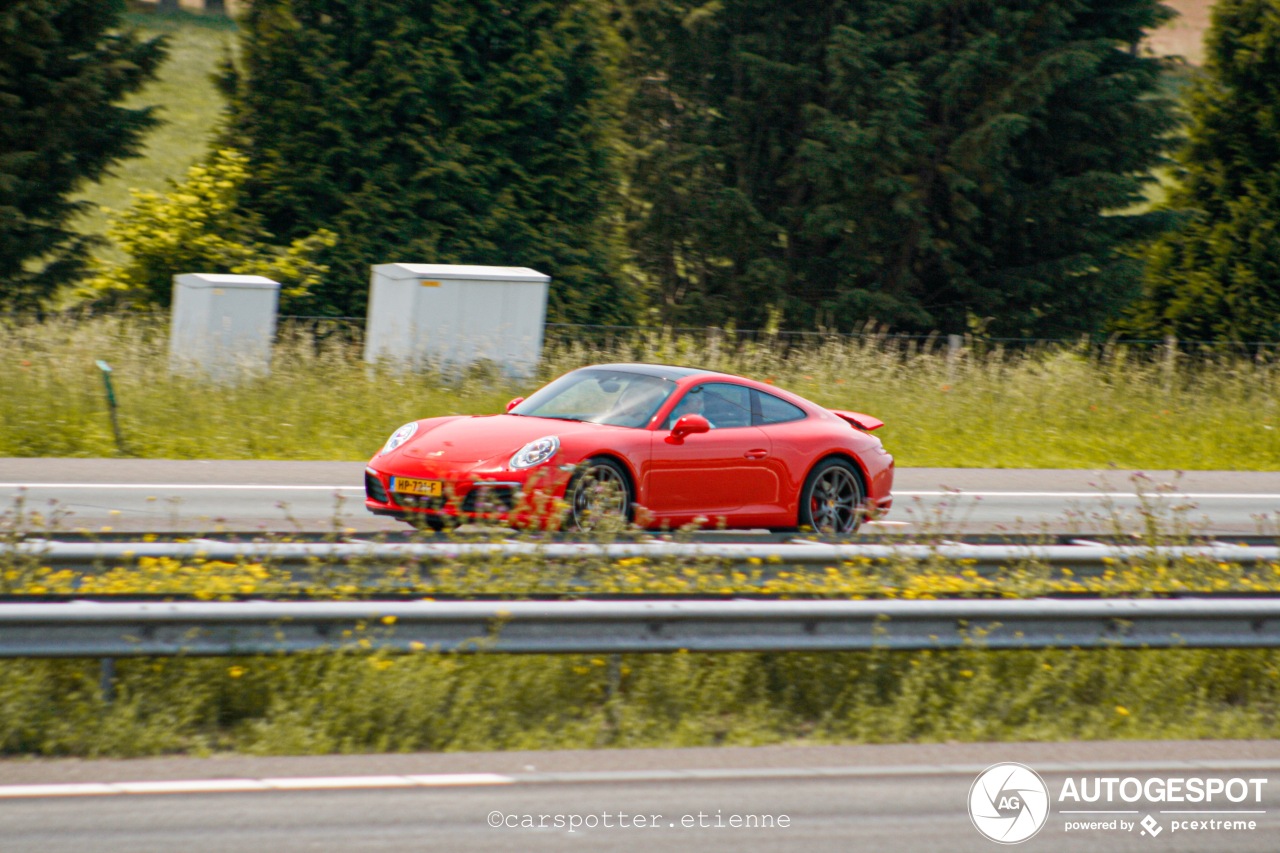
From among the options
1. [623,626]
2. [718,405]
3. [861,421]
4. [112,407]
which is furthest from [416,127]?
[623,626]

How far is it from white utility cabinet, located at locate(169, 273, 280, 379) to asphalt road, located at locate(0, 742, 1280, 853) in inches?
469

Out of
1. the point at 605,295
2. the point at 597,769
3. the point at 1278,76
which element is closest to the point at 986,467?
the point at 597,769

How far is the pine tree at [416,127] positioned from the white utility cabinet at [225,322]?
965 centimetres

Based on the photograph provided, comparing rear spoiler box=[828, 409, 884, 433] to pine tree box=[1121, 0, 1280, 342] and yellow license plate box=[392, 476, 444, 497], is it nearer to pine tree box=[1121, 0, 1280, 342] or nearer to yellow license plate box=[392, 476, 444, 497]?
yellow license plate box=[392, 476, 444, 497]

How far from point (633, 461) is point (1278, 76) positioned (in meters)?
27.9

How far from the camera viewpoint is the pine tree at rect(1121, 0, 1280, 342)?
3241 centimetres

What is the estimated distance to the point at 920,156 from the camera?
107 ft

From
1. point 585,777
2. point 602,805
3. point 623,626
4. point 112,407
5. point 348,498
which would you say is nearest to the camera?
point 602,805

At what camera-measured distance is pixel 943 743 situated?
21.5 feet

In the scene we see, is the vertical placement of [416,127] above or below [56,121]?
above

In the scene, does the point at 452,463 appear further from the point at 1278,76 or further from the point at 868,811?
the point at 1278,76

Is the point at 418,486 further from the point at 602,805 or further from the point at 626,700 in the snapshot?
the point at 602,805

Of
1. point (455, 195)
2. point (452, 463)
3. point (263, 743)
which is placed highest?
point (455, 195)
